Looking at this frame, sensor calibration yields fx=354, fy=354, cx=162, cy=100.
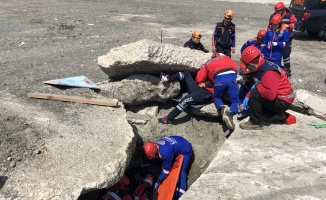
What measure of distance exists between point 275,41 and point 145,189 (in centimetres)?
393

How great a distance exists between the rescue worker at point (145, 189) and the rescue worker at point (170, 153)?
0.37ft

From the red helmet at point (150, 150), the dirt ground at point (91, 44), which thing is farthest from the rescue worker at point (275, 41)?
the red helmet at point (150, 150)

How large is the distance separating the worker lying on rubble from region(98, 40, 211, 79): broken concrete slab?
20 centimetres

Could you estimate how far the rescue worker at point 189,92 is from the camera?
6.19m

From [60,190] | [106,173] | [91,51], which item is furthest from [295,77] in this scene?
[60,190]

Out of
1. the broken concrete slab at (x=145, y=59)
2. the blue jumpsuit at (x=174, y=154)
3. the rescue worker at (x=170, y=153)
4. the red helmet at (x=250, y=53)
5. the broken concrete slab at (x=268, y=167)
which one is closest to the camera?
the broken concrete slab at (x=268, y=167)

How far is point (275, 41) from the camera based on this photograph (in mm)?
7113

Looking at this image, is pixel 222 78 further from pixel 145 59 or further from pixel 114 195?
pixel 114 195

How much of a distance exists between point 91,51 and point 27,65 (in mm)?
1909

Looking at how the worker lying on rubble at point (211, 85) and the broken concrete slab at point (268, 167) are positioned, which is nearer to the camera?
the broken concrete slab at point (268, 167)

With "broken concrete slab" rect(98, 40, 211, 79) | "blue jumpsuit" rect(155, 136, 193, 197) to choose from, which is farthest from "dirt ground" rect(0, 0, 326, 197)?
"broken concrete slab" rect(98, 40, 211, 79)

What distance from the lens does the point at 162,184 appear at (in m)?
5.60

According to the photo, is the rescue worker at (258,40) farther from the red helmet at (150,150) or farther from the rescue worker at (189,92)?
the red helmet at (150,150)

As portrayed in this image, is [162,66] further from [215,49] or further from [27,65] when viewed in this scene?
[27,65]
